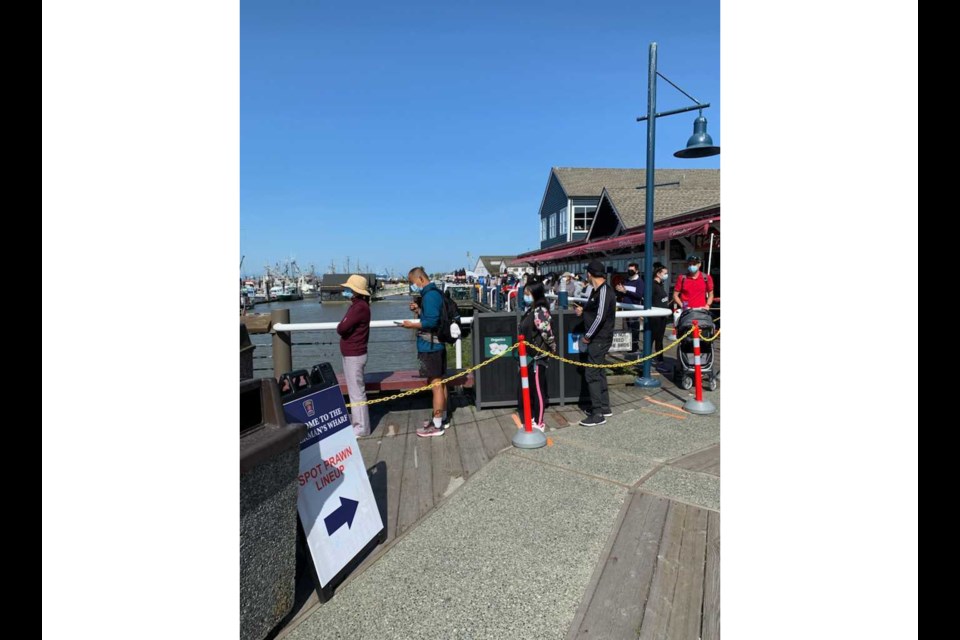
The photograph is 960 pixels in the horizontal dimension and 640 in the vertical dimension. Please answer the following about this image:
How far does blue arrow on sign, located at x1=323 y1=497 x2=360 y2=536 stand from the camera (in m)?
2.81

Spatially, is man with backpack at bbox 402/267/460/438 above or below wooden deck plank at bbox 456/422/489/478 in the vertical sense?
above

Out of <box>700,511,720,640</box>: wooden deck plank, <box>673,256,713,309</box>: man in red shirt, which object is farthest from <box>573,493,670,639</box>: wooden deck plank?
<box>673,256,713,309</box>: man in red shirt

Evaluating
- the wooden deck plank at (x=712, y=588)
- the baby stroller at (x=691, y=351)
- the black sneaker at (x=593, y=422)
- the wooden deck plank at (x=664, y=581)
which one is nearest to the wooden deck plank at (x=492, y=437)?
the black sneaker at (x=593, y=422)

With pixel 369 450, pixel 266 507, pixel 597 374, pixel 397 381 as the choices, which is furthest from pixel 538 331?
pixel 266 507

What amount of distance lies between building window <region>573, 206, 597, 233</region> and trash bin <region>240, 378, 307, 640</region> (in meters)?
35.1

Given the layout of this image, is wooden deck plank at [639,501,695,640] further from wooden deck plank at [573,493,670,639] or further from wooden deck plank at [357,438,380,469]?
wooden deck plank at [357,438,380,469]

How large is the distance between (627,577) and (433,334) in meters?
3.25

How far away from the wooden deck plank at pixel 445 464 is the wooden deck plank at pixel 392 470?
0.32 meters

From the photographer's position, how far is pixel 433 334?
543cm

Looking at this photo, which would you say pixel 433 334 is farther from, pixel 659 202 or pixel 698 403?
pixel 659 202

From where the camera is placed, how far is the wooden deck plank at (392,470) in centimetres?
361

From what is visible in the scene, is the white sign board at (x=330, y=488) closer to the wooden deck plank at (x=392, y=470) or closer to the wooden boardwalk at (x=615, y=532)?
the wooden boardwalk at (x=615, y=532)

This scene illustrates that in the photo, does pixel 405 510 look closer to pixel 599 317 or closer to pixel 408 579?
pixel 408 579
